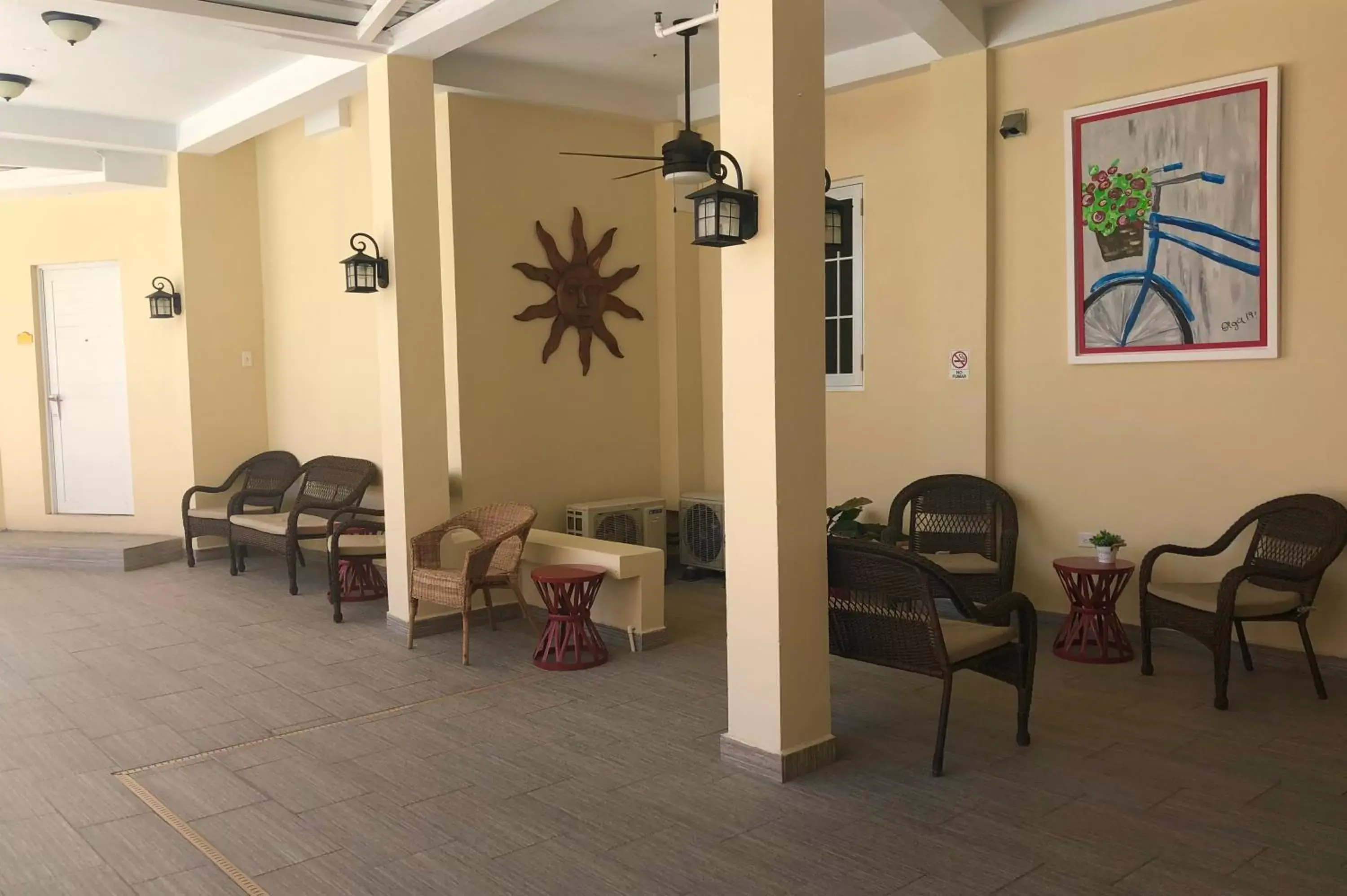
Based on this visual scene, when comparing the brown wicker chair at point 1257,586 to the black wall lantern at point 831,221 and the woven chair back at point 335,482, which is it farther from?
the woven chair back at point 335,482

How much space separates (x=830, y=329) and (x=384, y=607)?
3300 millimetres

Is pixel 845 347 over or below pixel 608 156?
below

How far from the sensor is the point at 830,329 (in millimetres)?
6809

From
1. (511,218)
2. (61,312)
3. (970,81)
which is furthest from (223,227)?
(970,81)

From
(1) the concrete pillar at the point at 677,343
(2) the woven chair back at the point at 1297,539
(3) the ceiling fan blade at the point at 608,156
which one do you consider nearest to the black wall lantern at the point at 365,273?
(3) the ceiling fan blade at the point at 608,156

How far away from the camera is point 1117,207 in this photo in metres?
5.36

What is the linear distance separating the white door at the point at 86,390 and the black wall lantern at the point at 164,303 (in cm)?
87

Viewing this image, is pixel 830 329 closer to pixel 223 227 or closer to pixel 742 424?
pixel 742 424

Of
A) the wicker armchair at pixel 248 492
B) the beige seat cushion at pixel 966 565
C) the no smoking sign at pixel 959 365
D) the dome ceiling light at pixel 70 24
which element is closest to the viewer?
the dome ceiling light at pixel 70 24

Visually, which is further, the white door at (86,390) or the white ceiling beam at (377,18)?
the white door at (86,390)

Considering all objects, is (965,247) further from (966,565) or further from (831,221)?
(966,565)

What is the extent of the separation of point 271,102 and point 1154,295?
537 cm
